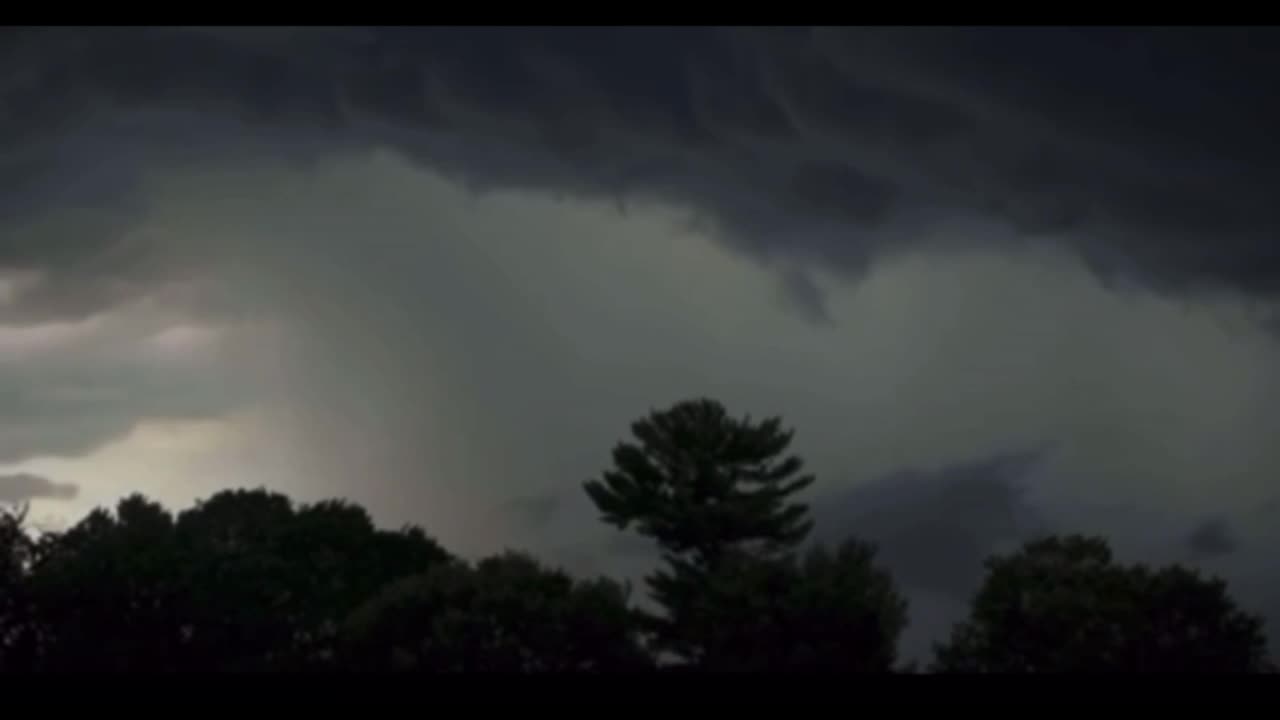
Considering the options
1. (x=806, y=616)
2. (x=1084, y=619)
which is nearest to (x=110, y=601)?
(x=806, y=616)

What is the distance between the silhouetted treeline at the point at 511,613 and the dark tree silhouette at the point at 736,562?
116 mm

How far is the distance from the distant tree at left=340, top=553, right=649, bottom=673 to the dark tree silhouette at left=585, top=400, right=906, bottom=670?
512cm

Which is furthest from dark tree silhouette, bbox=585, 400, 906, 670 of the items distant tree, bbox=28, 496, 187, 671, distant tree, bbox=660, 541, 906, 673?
distant tree, bbox=28, 496, 187, 671

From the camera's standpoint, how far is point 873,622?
6066 centimetres

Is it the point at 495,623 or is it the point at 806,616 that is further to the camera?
the point at 806,616

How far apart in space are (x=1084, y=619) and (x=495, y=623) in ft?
69.0

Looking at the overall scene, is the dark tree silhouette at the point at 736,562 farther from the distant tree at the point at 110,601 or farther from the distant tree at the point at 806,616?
the distant tree at the point at 110,601

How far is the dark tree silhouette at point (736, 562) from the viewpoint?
198 ft

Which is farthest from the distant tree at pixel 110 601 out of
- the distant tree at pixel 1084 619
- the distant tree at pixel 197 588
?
the distant tree at pixel 1084 619

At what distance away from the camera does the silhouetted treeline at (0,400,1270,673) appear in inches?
2190

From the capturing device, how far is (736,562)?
67.9 m

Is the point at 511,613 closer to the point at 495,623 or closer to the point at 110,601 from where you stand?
the point at 495,623

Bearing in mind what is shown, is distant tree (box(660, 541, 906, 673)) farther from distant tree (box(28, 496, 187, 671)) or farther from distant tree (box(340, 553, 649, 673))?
distant tree (box(28, 496, 187, 671))
